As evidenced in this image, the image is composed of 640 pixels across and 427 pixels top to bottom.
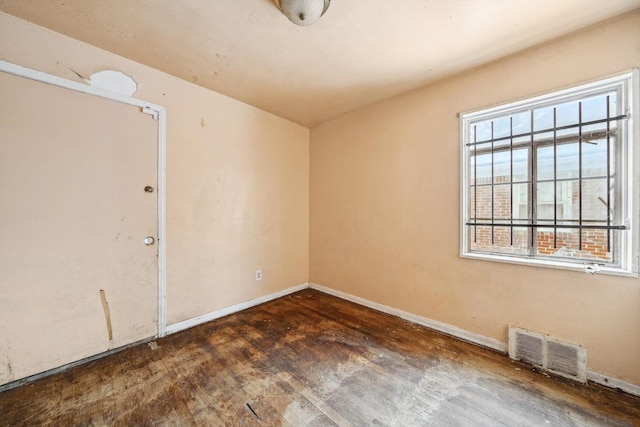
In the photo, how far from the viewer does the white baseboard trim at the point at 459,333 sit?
64.1 inches

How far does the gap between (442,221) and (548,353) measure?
1300 mm

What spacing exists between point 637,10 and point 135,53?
3774mm

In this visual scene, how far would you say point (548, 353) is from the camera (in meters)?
1.85

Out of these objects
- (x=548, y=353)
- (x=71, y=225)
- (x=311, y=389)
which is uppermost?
(x=71, y=225)

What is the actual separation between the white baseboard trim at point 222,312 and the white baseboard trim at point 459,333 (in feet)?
2.12

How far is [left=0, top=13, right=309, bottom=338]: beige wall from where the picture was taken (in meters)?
1.89

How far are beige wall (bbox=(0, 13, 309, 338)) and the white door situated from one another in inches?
7.7

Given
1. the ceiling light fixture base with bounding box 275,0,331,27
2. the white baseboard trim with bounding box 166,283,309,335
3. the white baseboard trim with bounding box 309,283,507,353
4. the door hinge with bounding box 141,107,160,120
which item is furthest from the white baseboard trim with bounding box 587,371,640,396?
the door hinge with bounding box 141,107,160,120

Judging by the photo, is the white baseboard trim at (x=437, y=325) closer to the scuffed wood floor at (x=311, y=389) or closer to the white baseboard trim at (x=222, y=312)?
the scuffed wood floor at (x=311, y=389)

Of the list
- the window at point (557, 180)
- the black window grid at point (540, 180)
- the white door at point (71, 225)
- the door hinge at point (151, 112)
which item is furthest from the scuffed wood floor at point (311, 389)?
the door hinge at point (151, 112)

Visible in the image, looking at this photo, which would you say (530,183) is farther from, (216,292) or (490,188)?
(216,292)

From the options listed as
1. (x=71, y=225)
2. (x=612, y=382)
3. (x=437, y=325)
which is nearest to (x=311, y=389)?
(x=437, y=325)

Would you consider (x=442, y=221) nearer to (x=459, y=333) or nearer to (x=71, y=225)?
(x=459, y=333)

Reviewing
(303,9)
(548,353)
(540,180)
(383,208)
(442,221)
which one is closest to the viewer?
(303,9)
